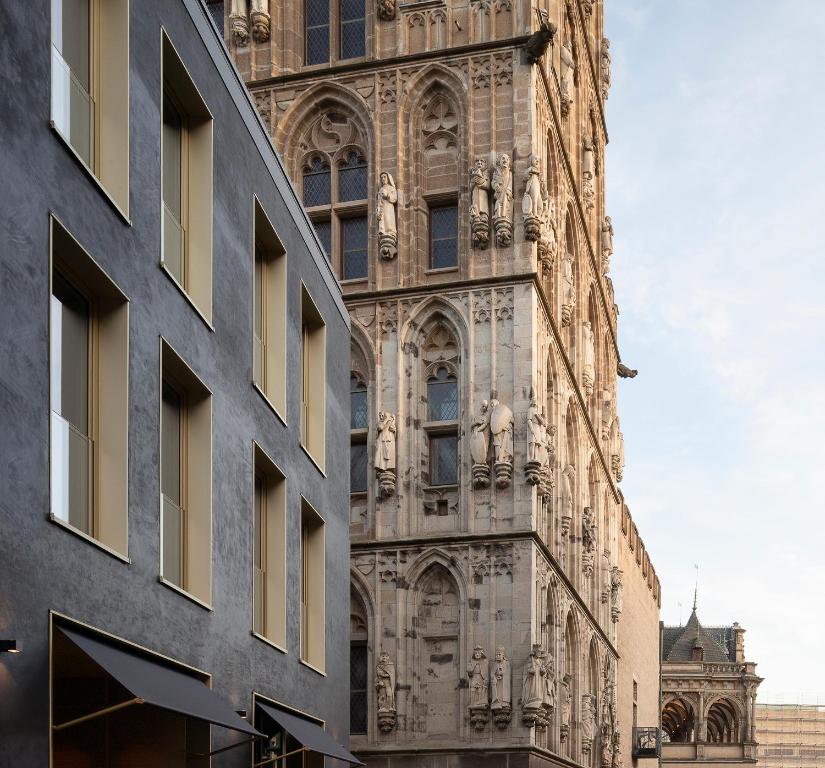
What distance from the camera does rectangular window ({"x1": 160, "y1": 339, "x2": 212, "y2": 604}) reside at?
15.6 meters

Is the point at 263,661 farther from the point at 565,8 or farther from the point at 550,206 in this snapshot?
the point at 565,8

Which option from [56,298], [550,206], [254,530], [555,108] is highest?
[555,108]

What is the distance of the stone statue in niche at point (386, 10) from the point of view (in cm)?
3853

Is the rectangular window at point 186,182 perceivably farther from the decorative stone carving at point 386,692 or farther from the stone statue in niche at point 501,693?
the decorative stone carving at point 386,692

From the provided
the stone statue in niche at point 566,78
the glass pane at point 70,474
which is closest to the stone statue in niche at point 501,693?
the stone statue in niche at point 566,78

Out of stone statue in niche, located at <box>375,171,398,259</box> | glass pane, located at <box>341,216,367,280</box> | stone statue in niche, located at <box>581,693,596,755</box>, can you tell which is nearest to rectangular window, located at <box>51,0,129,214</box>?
stone statue in niche, located at <box>375,171,398,259</box>

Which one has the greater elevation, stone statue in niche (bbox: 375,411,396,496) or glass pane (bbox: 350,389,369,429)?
glass pane (bbox: 350,389,369,429)

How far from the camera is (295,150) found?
39.1 meters

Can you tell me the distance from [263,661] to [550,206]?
22.1 m

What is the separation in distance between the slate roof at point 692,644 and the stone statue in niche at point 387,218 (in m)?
75.4

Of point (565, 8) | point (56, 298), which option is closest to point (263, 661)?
point (56, 298)

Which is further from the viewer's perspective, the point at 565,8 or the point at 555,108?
the point at 565,8

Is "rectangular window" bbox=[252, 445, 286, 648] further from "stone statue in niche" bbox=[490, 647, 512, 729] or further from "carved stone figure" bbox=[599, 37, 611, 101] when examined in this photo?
"carved stone figure" bbox=[599, 37, 611, 101]

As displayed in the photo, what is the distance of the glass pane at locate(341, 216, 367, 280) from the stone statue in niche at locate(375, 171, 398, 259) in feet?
3.12
